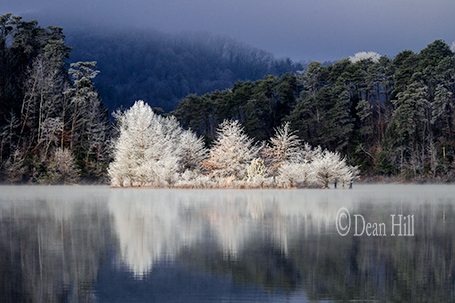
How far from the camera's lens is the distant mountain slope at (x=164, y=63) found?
91875 mm

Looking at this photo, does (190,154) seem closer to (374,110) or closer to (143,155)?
(143,155)

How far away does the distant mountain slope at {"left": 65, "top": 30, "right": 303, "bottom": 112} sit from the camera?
301 ft

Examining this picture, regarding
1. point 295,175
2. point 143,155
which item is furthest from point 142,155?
point 295,175

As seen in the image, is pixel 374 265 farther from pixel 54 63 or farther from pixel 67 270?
pixel 54 63

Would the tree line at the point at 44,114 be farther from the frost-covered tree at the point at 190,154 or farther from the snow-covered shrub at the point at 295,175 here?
the snow-covered shrub at the point at 295,175

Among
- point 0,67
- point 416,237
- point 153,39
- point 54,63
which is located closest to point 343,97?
point 54,63

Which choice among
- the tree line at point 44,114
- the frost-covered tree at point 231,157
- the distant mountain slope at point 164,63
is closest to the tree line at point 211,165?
the frost-covered tree at point 231,157

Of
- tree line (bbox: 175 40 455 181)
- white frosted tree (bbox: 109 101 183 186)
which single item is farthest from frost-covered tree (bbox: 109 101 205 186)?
tree line (bbox: 175 40 455 181)

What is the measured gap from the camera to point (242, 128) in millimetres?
31141

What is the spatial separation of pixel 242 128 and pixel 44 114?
16.0 meters

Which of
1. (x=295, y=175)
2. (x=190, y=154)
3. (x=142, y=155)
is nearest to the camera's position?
(x=295, y=175)

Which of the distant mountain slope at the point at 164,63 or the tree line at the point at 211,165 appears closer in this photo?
the tree line at the point at 211,165

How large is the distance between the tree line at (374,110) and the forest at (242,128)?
10 centimetres

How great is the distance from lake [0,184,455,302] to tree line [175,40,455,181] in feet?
80.9
